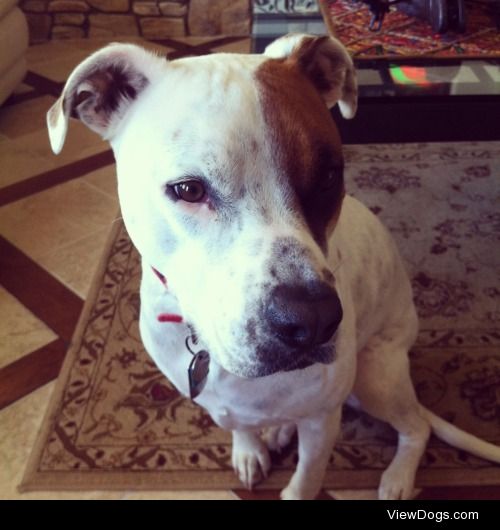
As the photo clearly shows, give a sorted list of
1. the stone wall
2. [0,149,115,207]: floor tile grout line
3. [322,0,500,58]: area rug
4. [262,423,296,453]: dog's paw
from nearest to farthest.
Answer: [262,423,296,453]: dog's paw < [322,0,500,58]: area rug < [0,149,115,207]: floor tile grout line < the stone wall

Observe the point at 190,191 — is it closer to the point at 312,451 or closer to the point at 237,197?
the point at 237,197

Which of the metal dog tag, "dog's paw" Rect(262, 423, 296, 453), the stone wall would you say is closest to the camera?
the metal dog tag

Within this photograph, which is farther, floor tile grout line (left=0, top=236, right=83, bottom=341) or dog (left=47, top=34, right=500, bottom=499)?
floor tile grout line (left=0, top=236, right=83, bottom=341)

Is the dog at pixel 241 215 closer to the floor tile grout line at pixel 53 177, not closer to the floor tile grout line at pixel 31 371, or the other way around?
the floor tile grout line at pixel 31 371

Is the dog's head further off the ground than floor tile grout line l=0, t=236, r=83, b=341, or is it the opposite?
the dog's head

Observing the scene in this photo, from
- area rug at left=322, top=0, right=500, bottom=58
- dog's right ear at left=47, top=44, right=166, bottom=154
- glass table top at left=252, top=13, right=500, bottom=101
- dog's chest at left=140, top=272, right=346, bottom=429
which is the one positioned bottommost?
dog's chest at left=140, top=272, right=346, bottom=429

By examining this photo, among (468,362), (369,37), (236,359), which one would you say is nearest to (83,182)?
(369,37)

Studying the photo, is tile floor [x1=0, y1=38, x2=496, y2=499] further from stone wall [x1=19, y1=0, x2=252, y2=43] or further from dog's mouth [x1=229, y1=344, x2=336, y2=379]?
stone wall [x1=19, y1=0, x2=252, y2=43]

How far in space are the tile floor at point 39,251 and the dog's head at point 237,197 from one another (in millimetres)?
811

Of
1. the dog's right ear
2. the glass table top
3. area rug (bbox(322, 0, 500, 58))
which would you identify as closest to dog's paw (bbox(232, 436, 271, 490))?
the dog's right ear

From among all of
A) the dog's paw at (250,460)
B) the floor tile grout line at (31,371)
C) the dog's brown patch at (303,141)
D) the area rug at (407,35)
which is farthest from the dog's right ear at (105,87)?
the area rug at (407,35)

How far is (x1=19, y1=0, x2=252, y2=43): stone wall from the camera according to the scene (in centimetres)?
453

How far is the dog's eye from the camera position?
879 millimetres

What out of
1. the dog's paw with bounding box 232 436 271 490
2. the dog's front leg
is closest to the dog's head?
the dog's front leg
